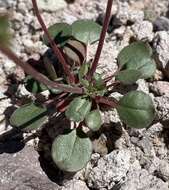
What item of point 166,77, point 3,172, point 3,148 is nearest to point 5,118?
point 3,148

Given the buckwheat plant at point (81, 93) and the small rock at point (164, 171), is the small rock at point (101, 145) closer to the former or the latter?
the buckwheat plant at point (81, 93)

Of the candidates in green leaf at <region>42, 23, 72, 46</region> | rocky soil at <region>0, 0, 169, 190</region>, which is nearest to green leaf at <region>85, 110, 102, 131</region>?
rocky soil at <region>0, 0, 169, 190</region>

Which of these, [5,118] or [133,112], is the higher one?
[133,112]

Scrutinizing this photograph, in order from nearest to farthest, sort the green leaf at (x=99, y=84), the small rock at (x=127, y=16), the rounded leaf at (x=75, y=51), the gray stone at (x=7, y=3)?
the green leaf at (x=99, y=84) → the rounded leaf at (x=75, y=51) → the small rock at (x=127, y=16) → the gray stone at (x=7, y=3)

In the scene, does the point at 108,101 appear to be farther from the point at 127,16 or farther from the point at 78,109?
the point at 127,16

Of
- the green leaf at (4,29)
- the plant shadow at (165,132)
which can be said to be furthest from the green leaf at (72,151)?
the green leaf at (4,29)

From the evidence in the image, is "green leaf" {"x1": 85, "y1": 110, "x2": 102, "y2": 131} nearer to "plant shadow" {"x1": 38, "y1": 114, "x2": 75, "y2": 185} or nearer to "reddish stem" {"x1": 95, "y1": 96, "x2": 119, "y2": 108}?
"reddish stem" {"x1": 95, "y1": 96, "x2": 119, "y2": 108}

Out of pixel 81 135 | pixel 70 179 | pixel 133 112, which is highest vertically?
pixel 133 112

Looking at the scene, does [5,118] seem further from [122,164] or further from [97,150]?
[122,164]
